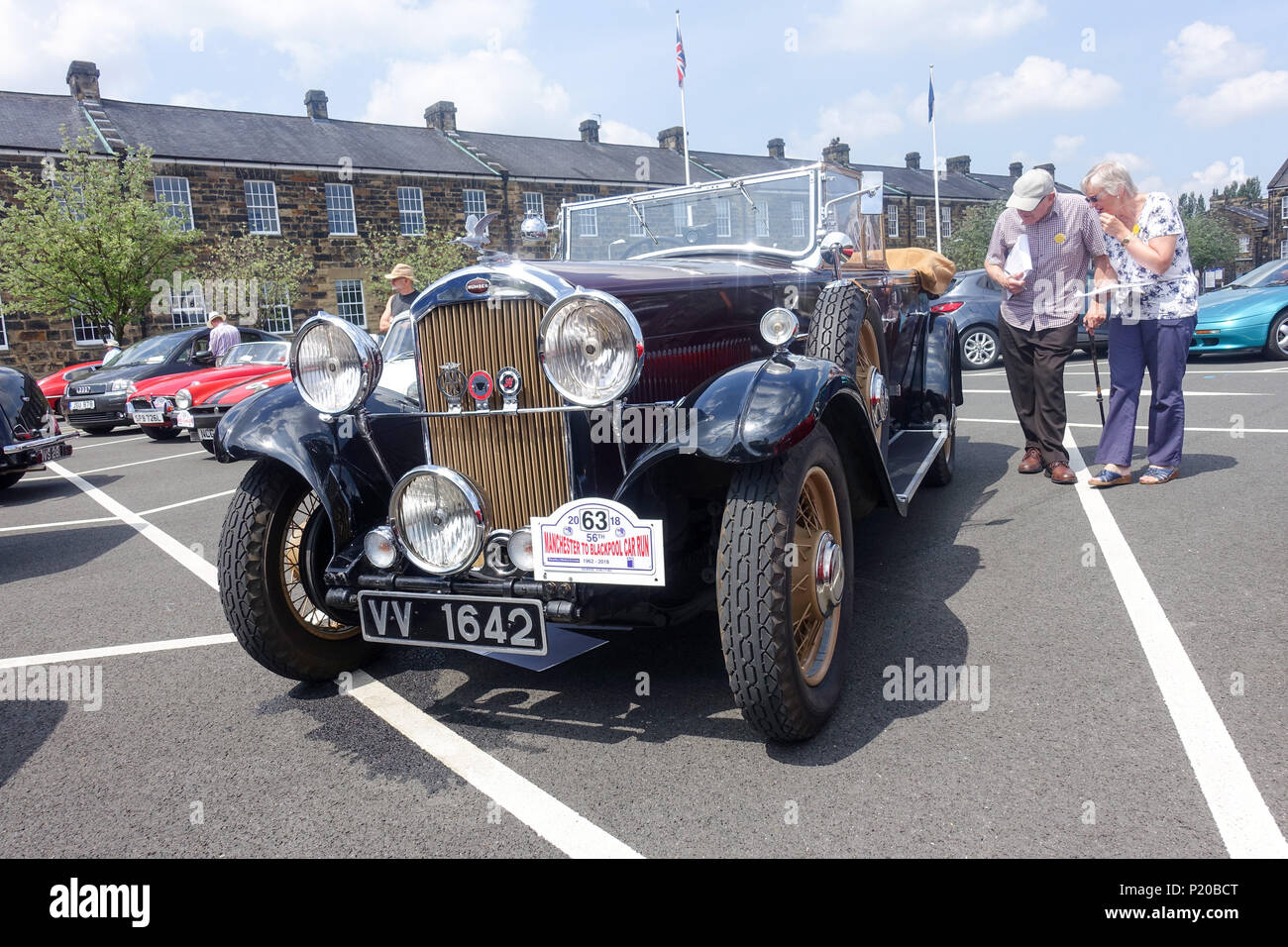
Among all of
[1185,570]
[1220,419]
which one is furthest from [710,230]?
[1220,419]

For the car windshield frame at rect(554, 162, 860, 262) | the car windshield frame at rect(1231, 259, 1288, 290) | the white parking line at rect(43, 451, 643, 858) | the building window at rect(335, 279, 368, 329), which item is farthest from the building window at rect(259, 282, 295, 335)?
the white parking line at rect(43, 451, 643, 858)

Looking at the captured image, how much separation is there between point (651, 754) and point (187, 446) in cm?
982

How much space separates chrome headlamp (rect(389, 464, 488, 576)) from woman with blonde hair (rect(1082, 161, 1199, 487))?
3978 mm

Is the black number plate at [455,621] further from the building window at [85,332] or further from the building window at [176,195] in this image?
the building window at [176,195]

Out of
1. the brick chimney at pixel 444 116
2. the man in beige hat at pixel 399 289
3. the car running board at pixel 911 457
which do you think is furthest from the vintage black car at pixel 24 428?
the brick chimney at pixel 444 116

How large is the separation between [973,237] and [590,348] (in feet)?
125

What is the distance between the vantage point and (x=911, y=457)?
14.3 ft

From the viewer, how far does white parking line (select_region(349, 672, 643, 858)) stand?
2.08 m

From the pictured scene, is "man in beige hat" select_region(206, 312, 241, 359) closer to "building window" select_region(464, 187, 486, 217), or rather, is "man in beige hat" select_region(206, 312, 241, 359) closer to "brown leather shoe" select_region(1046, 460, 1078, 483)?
"brown leather shoe" select_region(1046, 460, 1078, 483)

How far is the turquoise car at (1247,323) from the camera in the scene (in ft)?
35.7

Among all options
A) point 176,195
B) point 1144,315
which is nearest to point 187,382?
point 1144,315

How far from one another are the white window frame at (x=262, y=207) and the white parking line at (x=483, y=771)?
932 inches

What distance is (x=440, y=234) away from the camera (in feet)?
87.0
